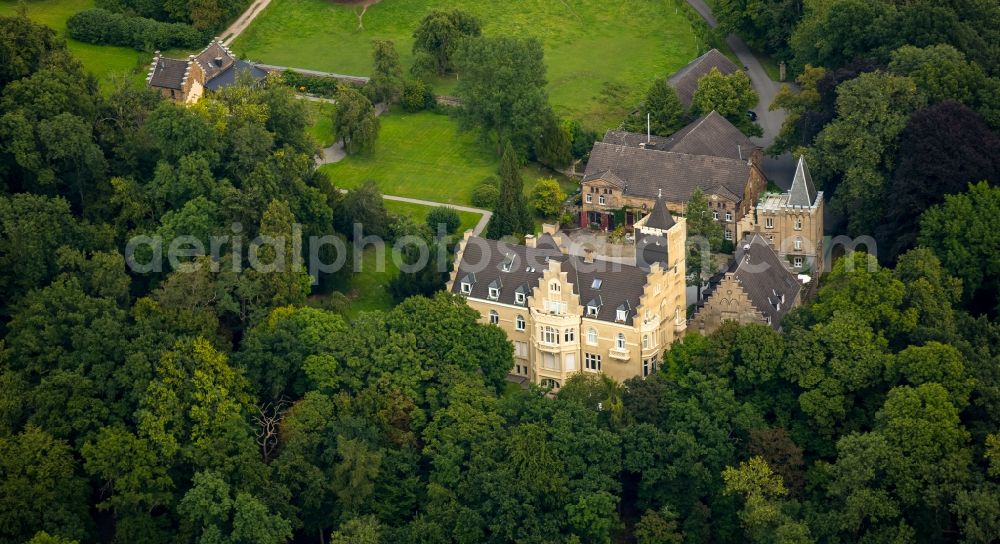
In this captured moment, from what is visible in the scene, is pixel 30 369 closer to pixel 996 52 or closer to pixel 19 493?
pixel 19 493

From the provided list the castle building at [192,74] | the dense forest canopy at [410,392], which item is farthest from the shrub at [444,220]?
the castle building at [192,74]

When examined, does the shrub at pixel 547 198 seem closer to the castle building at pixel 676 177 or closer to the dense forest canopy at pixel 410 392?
the castle building at pixel 676 177

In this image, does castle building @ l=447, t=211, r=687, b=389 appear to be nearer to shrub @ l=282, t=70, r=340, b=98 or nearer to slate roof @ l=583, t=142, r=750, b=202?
slate roof @ l=583, t=142, r=750, b=202

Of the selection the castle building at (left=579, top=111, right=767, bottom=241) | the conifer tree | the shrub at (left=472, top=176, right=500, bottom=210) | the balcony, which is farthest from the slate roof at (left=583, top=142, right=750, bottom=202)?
the balcony

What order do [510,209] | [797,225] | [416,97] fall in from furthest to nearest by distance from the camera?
[416,97]
[510,209]
[797,225]

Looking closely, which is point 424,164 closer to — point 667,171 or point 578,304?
point 667,171

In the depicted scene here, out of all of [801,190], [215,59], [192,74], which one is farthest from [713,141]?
[192,74]
